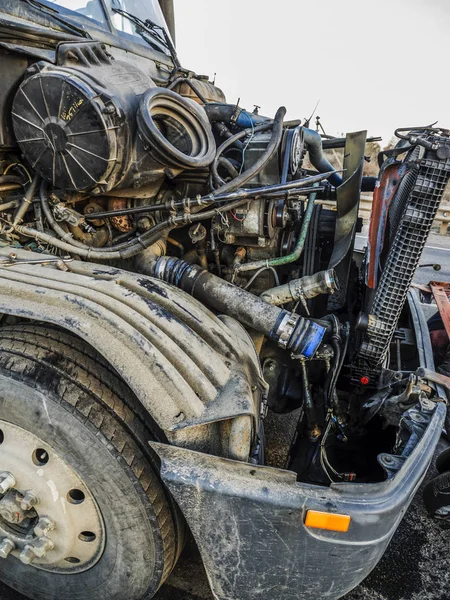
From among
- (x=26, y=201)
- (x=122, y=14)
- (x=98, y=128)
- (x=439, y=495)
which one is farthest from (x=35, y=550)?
(x=122, y=14)

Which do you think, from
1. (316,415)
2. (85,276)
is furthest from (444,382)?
(85,276)

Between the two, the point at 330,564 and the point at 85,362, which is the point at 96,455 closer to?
the point at 85,362

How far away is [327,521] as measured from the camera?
4.24 ft

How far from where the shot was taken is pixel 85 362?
1.55m

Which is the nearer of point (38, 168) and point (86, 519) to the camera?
point (86, 519)

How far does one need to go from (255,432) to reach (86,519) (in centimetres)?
70

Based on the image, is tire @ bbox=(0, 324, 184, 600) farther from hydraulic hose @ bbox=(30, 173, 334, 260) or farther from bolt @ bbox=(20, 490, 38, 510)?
hydraulic hose @ bbox=(30, 173, 334, 260)

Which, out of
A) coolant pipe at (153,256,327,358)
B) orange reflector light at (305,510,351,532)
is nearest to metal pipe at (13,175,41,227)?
coolant pipe at (153,256,327,358)

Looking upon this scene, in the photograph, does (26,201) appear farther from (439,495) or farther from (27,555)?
(439,495)

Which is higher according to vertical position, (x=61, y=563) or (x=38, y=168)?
(x=38, y=168)

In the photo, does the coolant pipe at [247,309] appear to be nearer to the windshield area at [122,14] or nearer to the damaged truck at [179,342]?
the damaged truck at [179,342]

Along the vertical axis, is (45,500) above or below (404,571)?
above

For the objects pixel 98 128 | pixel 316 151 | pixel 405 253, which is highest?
pixel 316 151

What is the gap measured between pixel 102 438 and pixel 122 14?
2771 mm
